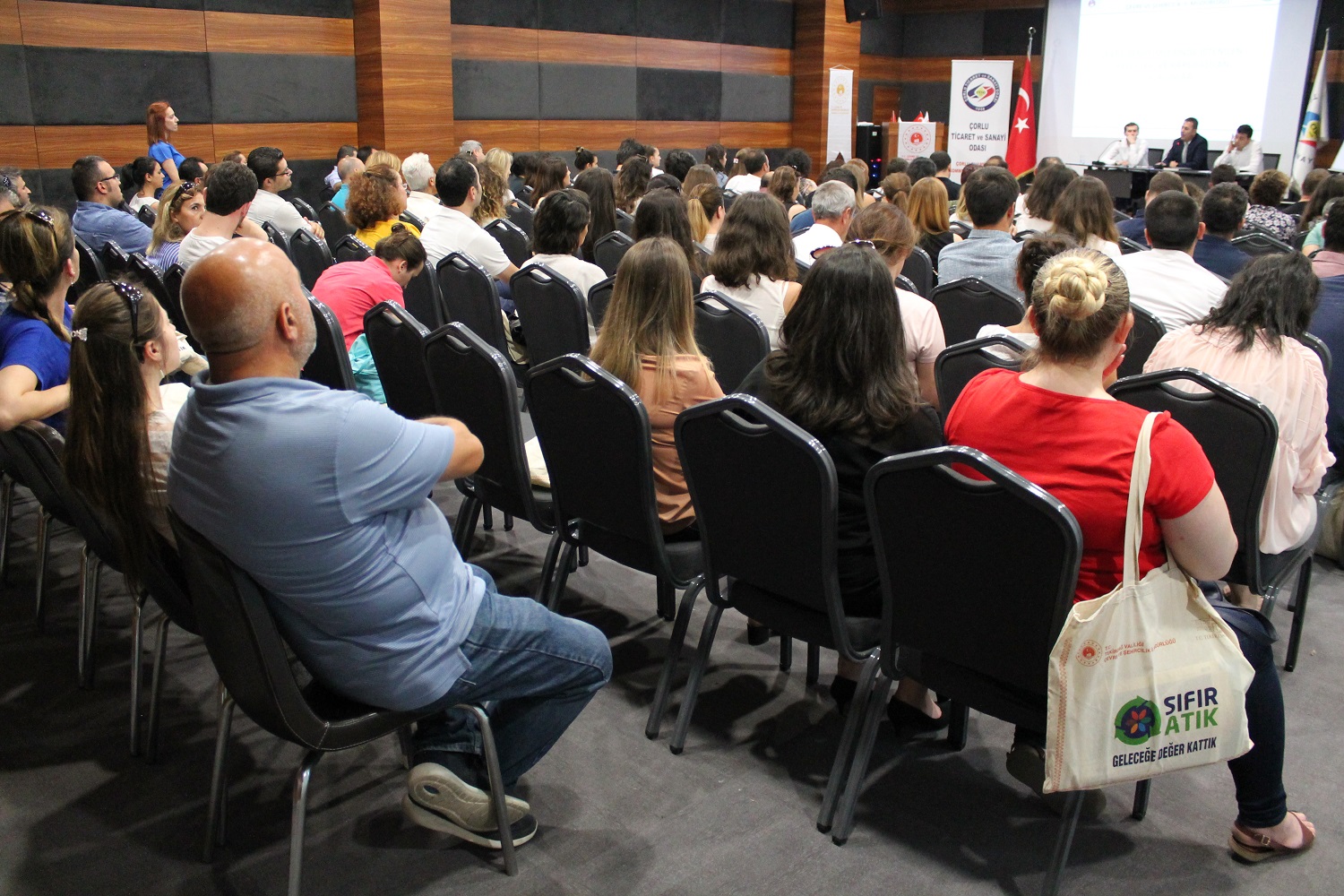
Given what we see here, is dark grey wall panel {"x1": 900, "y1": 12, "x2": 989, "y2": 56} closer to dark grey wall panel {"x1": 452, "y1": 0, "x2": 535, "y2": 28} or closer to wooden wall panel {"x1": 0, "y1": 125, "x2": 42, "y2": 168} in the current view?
dark grey wall panel {"x1": 452, "y1": 0, "x2": 535, "y2": 28}

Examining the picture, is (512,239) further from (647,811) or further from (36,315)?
(647,811)

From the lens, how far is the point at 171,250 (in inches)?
208

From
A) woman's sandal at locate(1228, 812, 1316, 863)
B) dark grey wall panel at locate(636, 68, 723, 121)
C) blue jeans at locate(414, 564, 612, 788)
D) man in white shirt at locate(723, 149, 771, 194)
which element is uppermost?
dark grey wall panel at locate(636, 68, 723, 121)

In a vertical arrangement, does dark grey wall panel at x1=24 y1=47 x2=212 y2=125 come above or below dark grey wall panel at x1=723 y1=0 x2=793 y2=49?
below

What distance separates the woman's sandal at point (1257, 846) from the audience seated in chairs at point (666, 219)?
302 cm

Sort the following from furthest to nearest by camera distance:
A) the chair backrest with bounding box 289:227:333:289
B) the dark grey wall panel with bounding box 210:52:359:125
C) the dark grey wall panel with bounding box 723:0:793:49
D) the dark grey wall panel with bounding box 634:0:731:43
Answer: the dark grey wall panel with bounding box 723:0:793:49
the dark grey wall panel with bounding box 634:0:731:43
the dark grey wall panel with bounding box 210:52:359:125
the chair backrest with bounding box 289:227:333:289

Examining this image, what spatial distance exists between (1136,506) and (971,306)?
7.78 feet

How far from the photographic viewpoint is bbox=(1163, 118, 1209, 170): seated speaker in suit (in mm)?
12781

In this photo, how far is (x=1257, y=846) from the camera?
215 centimetres

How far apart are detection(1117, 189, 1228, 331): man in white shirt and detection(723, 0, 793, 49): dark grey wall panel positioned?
10782mm

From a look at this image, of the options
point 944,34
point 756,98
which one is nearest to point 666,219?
point 756,98

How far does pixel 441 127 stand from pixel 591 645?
9.51 m

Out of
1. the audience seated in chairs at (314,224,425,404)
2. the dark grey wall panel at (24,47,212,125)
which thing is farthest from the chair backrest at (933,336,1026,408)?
the dark grey wall panel at (24,47,212,125)

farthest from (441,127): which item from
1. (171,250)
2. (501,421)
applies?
(501,421)
